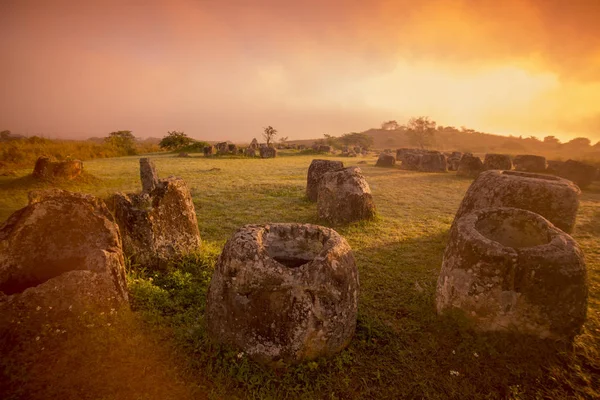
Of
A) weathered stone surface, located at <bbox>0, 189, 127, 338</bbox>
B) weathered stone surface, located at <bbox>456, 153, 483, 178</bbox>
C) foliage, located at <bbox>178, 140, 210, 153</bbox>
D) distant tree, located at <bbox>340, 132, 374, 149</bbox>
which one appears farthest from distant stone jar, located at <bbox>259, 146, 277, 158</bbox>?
distant tree, located at <bbox>340, 132, 374, 149</bbox>

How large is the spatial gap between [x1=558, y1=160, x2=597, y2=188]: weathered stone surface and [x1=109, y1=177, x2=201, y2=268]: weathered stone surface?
24.0m

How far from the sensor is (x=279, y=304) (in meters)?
3.55

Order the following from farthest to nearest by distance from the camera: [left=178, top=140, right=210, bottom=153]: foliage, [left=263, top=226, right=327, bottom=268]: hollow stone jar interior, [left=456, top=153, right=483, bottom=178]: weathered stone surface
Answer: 1. [left=178, top=140, right=210, bottom=153]: foliage
2. [left=456, top=153, right=483, bottom=178]: weathered stone surface
3. [left=263, top=226, right=327, bottom=268]: hollow stone jar interior

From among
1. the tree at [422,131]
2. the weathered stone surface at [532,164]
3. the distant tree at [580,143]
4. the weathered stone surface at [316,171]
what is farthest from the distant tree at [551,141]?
the weathered stone surface at [316,171]

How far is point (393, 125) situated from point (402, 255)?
13613cm

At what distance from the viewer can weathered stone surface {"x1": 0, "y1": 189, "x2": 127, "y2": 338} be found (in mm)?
3217

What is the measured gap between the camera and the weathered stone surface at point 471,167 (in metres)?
21.9

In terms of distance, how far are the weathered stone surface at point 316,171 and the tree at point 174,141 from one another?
33.3 m

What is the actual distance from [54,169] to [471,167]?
26040mm

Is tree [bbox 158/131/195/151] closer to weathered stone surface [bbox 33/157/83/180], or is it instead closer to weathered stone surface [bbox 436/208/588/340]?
weathered stone surface [bbox 33/157/83/180]

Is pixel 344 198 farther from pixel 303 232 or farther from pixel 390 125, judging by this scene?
pixel 390 125

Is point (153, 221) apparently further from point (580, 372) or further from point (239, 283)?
point (580, 372)

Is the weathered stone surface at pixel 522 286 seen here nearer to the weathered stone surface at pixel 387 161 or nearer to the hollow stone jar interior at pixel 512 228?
the hollow stone jar interior at pixel 512 228

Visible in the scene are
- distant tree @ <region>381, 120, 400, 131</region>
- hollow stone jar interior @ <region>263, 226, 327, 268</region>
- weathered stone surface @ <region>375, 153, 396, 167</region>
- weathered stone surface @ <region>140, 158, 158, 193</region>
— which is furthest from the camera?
distant tree @ <region>381, 120, 400, 131</region>
